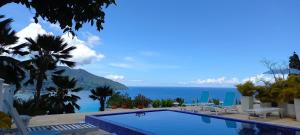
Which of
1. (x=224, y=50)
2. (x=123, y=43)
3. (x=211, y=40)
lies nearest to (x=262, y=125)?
(x=123, y=43)

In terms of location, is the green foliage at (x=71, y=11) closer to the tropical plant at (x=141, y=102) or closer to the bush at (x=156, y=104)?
the tropical plant at (x=141, y=102)

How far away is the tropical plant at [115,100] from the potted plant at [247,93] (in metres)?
6.42

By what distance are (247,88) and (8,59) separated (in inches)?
394

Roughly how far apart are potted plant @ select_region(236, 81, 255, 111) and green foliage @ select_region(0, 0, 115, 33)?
32.8 ft

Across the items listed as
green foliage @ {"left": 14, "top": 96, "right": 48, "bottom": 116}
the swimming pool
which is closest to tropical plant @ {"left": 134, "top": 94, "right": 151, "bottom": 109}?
the swimming pool

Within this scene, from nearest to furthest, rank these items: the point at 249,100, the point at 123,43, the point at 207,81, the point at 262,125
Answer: the point at 262,125, the point at 249,100, the point at 123,43, the point at 207,81

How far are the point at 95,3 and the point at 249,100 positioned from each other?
10.2m

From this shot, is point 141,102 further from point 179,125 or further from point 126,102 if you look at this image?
point 179,125

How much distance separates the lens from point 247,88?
13.0m

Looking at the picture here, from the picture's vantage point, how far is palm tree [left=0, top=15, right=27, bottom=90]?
44.4 feet

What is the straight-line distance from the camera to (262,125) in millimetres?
9703

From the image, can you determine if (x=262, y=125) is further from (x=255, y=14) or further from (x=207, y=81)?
(x=207, y=81)

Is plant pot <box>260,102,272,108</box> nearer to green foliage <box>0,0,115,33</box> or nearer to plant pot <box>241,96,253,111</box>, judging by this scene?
plant pot <box>241,96,253,111</box>

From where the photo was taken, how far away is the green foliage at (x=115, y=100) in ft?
55.5
